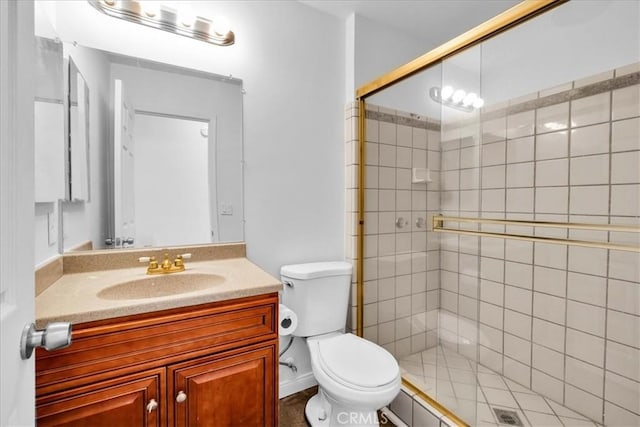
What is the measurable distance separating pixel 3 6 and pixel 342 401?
55.8 inches

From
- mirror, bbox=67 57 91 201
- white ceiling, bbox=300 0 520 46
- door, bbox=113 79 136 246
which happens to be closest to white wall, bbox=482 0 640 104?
white ceiling, bbox=300 0 520 46

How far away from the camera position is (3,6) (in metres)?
0.42

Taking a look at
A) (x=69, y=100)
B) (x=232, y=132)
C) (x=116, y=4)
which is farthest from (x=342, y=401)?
(x=116, y=4)

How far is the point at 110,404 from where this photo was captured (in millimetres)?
872

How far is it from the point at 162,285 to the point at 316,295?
0.75m

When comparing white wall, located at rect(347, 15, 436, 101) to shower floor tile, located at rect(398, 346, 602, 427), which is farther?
white wall, located at rect(347, 15, 436, 101)

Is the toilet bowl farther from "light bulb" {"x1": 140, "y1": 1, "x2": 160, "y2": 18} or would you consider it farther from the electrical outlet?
"light bulb" {"x1": 140, "y1": 1, "x2": 160, "y2": 18}

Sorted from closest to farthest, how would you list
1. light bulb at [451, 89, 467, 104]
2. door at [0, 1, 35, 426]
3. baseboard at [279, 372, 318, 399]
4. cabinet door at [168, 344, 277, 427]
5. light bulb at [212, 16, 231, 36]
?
door at [0, 1, 35, 426]
cabinet door at [168, 344, 277, 427]
light bulb at [212, 16, 231, 36]
baseboard at [279, 372, 318, 399]
light bulb at [451, 89, 467, 104]

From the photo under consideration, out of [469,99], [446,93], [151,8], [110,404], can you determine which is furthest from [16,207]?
[469,99]

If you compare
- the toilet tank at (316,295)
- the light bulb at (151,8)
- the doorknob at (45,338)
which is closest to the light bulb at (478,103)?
the toilet tank at (316,295)

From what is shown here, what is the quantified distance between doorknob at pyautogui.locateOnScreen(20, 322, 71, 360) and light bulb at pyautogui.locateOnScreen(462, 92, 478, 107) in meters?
2.08

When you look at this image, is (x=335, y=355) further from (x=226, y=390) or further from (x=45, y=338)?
(x=45, y=338)

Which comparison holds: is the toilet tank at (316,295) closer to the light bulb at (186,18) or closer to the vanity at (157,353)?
the vanity at (157,353)

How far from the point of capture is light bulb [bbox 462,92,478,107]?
1813 mm
